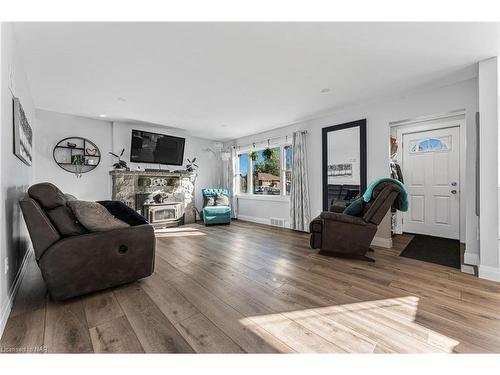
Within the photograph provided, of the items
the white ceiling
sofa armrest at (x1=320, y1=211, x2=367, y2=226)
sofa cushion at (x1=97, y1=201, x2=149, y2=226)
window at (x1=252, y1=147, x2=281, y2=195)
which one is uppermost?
the white ceiling

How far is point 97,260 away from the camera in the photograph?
1792 millimetres

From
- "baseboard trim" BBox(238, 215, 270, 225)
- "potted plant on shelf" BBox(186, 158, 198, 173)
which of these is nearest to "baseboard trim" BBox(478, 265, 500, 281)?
"baseboard trim" BBox(238, 215, 270, 225)

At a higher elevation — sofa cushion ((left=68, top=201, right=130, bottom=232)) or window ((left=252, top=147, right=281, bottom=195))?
window ((left=252, top=147, right=281, bottom=195))

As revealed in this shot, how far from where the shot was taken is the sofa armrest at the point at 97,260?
1.64 metres

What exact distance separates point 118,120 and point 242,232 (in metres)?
3.46

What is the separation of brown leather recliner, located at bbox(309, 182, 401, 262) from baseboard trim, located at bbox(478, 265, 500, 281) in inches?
38.8

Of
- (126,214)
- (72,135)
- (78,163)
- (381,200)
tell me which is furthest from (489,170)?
(72,135)

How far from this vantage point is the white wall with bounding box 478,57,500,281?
2.18 meters

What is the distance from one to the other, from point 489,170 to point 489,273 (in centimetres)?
105

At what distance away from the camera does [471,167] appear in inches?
103

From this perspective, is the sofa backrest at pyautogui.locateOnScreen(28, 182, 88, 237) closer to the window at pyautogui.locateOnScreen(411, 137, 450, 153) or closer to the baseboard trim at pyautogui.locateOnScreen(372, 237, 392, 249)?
the baseboard trim at pyautogui.locateOnScreen(372, 237, 392, 249)
